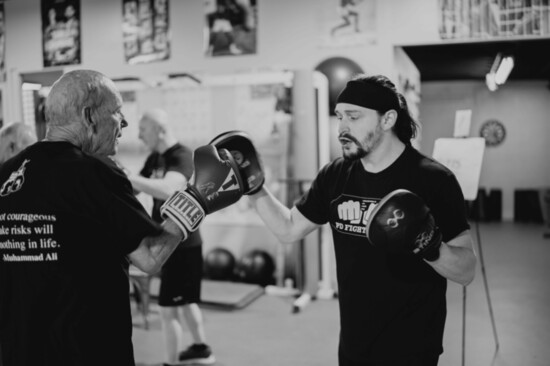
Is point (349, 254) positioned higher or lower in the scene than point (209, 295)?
higher

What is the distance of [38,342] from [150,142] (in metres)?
2.17

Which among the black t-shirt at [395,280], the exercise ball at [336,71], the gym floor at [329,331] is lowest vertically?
the gym floor at [329,331]

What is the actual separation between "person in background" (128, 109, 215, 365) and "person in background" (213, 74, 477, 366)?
5.23ft

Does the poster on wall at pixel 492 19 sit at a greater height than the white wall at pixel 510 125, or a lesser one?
greater

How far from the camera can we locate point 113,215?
140 cm

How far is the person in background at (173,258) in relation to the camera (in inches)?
127

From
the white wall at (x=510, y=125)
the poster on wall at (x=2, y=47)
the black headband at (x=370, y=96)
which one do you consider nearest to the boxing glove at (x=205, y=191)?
the black headband at (x=370, y=96)

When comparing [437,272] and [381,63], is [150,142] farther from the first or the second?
[381,63]

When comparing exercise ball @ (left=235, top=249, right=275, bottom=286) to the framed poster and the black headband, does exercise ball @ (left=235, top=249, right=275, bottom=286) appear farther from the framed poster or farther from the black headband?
the black headband

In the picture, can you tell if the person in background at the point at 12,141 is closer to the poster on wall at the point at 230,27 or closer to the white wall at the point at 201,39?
the white wall at the point at 201,39

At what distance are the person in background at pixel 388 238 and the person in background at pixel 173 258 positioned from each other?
159cm

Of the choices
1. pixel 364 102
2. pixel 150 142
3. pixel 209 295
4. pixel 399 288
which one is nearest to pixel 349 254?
pixel 399 288

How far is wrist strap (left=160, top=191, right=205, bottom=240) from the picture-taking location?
63.7 inches

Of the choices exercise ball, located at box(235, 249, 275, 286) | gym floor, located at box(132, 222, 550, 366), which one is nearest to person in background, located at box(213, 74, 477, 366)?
gym floor, located at box(132, 222, 550, 366)
